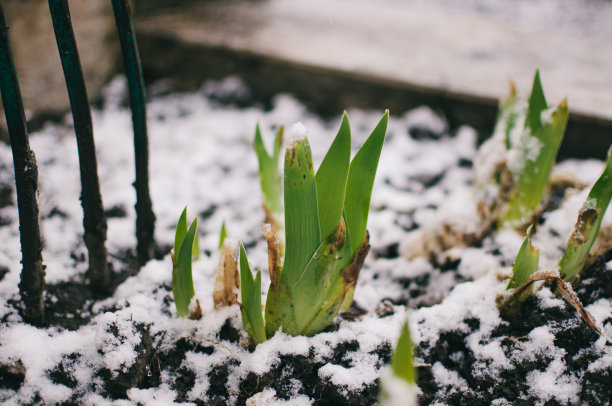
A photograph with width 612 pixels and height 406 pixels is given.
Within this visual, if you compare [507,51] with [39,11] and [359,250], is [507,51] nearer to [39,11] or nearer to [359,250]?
[359,250]

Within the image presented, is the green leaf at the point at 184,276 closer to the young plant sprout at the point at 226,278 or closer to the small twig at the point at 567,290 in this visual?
the young plant sprout at the point at 226,278

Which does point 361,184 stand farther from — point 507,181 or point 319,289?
point 507,181

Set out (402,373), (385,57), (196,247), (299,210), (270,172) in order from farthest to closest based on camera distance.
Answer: (385,57)
(270,172)
(196,247)
(299,210)
(402,373)

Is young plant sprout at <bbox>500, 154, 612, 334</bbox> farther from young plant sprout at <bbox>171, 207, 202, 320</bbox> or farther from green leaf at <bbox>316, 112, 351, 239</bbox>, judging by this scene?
young plant sprout at <bbox>171, 207, 202, 320</bbox>

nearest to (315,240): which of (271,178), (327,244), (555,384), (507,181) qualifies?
(327,244)

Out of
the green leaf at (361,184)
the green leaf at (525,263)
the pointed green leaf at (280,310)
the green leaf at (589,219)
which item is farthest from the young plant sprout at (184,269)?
the green leaf at (589,219)

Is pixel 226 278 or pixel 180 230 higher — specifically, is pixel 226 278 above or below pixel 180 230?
below

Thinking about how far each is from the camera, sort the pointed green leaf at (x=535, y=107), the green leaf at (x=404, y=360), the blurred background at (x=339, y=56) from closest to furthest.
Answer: the green leaf at (x=404, y=360)
the pointed green leaf at (x=535, y=107)
the blurred background at (x=339, y=56)

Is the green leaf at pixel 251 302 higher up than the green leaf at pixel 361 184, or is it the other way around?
the green leaf at pixel 361 184
